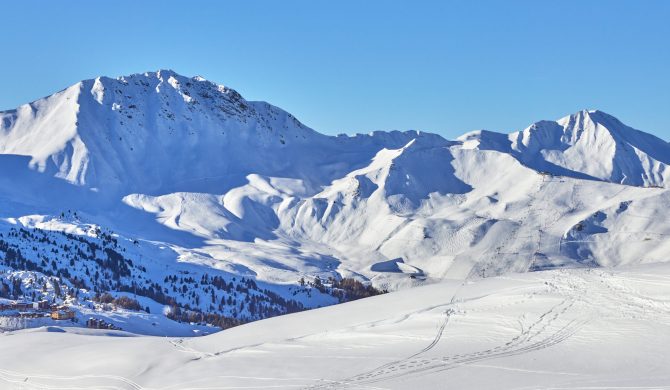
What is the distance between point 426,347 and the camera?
45406 mm

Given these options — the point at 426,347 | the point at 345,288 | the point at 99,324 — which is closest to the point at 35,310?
the point at 99,324

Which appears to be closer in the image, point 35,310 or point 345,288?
point 35,310

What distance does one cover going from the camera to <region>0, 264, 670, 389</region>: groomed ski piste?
3978cm

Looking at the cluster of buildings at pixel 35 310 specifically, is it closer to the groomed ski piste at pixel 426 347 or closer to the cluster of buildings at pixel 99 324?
the cluster of buildings at pixel 99 324

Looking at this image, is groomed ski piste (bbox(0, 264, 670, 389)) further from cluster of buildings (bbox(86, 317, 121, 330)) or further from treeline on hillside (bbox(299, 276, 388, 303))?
treeline on hillside (bbox(299, 276, 388, 303))

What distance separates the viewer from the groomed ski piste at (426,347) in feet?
131

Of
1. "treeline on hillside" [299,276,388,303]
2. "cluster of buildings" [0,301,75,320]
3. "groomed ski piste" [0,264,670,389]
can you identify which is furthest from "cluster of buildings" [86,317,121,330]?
"treeline on hillside" [299,276,388,303]

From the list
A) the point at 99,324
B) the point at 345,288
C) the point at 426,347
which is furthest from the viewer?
the point at 345,288

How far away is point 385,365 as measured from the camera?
4238 centimetres

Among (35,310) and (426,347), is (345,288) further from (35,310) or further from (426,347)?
(426,347)

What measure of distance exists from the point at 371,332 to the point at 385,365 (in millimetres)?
9007

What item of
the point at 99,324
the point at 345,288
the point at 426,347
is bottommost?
the point at 426,347

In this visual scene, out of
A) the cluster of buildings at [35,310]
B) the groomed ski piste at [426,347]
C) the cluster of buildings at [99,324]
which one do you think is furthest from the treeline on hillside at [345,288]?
the groomed ski piste at [426,347]

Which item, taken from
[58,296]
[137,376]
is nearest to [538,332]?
[137,376]
